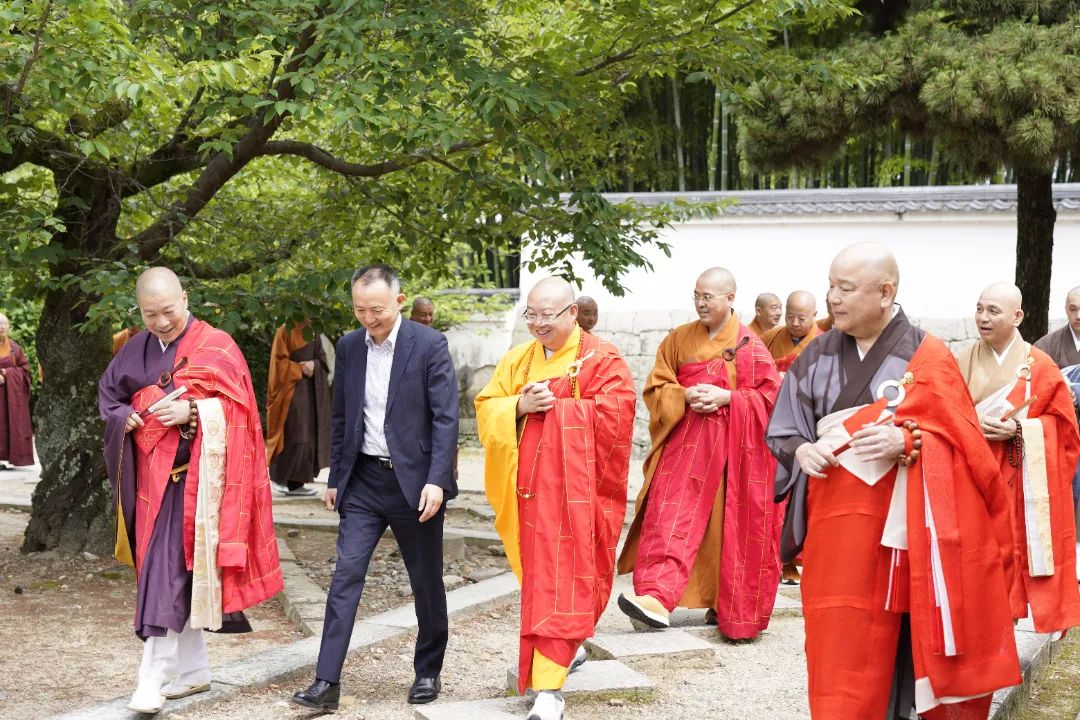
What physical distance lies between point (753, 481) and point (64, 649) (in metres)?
3.57

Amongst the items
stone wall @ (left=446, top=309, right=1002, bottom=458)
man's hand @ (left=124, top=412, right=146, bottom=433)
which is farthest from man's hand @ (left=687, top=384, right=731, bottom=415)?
stone wall @ (left=446, top=309, right=1002, bottom=458)

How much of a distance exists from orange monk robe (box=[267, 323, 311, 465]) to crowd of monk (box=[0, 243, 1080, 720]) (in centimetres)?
→ 518

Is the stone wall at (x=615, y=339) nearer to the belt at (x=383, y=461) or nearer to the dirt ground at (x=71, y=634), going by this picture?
the dirt ground at (x=71, y=634)

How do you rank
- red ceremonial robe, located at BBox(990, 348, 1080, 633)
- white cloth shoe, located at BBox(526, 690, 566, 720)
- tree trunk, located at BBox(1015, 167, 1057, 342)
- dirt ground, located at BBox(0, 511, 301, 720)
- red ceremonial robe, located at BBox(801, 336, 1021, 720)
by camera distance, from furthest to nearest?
tree trunk, located at BBox(1015, 167, 1057, 342) → red ceremonial robe, located at BBox(990, 348, 1080, 633) → dirt ground, located at BBox(0, 511, 301, 720) → white cloth shoe, located at BBox(526, 690, 566, 720) → red ceremonial robe, located at BBox(801, 336, 1021, 720)

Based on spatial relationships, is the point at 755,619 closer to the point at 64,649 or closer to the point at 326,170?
the point at 64,649

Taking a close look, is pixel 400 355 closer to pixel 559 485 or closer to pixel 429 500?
pixel 429 500

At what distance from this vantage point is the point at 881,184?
14242mm

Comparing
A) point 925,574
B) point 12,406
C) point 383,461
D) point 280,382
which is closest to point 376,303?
point 383,461

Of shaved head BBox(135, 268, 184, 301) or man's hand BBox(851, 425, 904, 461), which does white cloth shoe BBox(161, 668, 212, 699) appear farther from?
man's hand BBox(851, 425, 904, 461)

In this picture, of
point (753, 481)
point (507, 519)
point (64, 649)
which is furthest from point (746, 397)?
point (64, 649)

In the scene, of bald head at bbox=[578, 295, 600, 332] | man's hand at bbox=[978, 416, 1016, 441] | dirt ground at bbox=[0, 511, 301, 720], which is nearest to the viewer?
dirt ground at bbox=[0, 511, 301, 720]

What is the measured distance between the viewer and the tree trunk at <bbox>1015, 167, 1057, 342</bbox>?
1022cm

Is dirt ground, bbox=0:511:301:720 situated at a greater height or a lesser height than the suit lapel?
lesser

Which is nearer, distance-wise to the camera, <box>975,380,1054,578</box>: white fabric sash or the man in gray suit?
the man in gray suit
